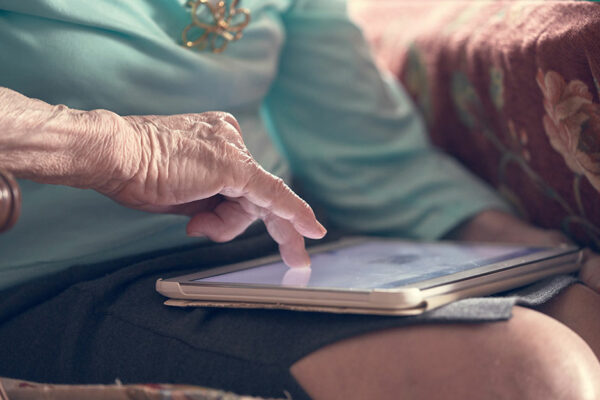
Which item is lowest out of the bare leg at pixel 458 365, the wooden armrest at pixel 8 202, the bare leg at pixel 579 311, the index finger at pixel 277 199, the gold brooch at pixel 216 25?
the bare leg at pixel 579 311

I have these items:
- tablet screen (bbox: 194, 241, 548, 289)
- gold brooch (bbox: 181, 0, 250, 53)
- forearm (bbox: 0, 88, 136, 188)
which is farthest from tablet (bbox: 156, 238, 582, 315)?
gold brooch (bbox: 181, 0, 250, 53)

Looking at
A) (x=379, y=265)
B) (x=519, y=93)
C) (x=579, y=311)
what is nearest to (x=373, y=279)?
(x=379, y=265)

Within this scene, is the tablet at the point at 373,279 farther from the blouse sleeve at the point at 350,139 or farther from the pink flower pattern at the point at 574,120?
the blouse sleeve at the point at 350,139

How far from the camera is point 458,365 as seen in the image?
1.24ft

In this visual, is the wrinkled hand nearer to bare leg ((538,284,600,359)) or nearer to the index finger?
the index finger

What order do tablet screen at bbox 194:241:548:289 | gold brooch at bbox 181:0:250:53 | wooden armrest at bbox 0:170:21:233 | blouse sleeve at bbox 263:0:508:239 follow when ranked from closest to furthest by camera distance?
wooden armrest at bbox 0:170:21:233 → tablet screen at bbox 194:241:548:289 → gold brooch at bbox 181:0:250:53 → blouse sleeve at bbox 263:0:508:239

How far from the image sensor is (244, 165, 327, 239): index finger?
0.49m

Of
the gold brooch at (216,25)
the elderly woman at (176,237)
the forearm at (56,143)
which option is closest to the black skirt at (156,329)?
the elderly woman at (176,237)

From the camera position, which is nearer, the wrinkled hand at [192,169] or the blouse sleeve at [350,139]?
the wrinkled hand at [192,169]

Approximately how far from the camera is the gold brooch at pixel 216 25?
1.97 feet

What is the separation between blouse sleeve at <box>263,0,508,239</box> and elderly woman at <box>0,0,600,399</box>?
8 centimetres

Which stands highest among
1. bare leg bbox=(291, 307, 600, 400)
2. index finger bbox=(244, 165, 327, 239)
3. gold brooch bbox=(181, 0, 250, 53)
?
gold brooch bbox=(181, 0, 250, 53)

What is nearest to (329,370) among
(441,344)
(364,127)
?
(441,344)

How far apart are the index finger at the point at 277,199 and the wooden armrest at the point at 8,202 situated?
0.19 m
